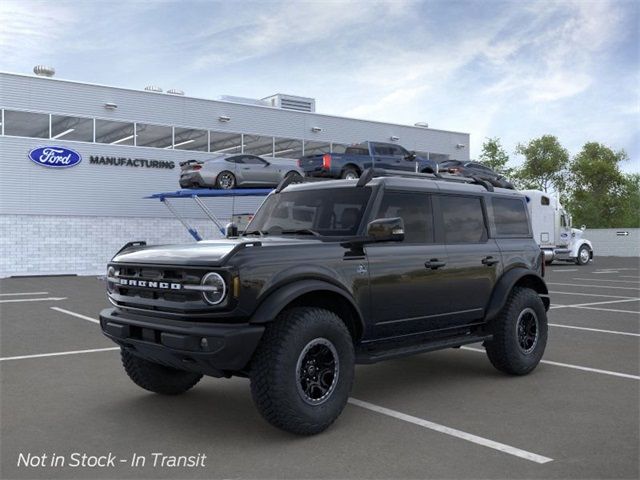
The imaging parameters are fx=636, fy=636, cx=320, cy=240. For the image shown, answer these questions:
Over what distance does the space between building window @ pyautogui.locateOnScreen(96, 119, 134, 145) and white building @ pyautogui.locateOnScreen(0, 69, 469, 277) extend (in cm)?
4

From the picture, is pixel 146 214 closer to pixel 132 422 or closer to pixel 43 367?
pixel 43 367

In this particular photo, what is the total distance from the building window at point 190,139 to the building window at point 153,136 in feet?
1.09

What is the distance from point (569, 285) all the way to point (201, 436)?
16173 millimetres

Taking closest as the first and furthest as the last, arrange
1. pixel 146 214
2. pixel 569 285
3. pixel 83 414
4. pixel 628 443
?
pixel 628 443
pixel 83 414
pixel 569 285
pixel 146 214

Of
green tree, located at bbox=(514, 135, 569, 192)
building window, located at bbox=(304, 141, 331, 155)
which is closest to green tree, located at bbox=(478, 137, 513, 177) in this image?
green tree, located at bbox=(514, 135, 569, 192)

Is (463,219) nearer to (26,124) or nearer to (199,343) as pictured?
(199,343)

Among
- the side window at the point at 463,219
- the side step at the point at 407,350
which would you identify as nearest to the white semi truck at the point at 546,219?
the side window at the point at 463,219

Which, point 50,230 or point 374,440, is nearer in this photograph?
point 374,440

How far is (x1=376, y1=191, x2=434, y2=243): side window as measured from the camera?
19.0 ft

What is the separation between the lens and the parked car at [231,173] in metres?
22.1

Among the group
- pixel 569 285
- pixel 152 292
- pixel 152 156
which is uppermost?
pixel 152 156

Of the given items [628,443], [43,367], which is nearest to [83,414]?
[43,367]

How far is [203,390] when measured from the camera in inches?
242

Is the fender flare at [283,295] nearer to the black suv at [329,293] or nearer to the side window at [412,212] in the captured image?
the black suv at [329,293]
